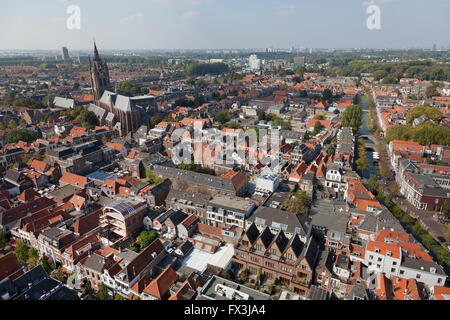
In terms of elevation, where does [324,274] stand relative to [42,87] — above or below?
below

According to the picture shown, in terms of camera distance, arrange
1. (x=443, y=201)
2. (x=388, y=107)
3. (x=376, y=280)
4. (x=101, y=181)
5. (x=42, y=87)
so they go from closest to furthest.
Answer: (x=376, y=280) → (x=443, y=201) → (x=101, y=181) → (x=388, y=107) → (x=42, y=87)

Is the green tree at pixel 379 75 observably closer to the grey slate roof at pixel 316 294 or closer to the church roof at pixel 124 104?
the church roof at pixel 124 104

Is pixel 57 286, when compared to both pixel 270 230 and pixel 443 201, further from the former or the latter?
pixel 443 201

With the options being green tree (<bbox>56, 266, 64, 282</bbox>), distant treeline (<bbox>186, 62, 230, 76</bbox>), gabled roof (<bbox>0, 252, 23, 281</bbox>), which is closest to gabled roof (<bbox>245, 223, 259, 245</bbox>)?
green tree (<bbox>56, 266, 64, 282</bbox>)

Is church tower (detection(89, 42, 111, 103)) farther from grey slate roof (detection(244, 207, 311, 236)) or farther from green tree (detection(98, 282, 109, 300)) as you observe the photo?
green tree (detection(98, 282, 109, 300))

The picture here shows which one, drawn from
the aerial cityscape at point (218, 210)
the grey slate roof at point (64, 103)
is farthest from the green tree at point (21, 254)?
the grey slate roof at point (64, 103)

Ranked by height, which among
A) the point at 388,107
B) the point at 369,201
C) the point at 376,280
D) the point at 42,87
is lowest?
the point at 376,280

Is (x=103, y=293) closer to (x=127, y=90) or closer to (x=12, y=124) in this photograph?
(x=12, y=124)

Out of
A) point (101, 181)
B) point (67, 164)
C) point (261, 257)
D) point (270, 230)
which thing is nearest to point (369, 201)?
point (270, 230)
